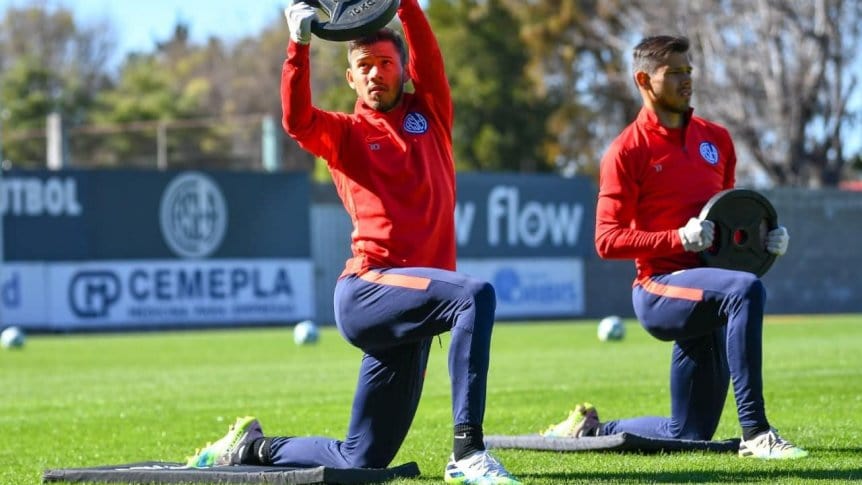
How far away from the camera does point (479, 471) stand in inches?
249

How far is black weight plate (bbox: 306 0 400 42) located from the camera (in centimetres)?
637

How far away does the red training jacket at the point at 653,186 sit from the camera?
296 inches

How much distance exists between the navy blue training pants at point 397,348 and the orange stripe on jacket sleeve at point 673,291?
→ 4.39 feet

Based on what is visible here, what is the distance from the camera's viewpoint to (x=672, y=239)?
24.2 ft

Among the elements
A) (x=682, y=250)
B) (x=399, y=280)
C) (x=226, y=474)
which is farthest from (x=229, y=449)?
(x=682, y=250)

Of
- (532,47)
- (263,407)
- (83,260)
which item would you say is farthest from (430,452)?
(532,47)

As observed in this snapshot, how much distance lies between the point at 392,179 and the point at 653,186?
5.46 feet

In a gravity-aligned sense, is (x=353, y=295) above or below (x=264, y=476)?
above

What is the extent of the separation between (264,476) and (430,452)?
2.03m

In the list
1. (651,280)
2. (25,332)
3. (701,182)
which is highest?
(701,182)

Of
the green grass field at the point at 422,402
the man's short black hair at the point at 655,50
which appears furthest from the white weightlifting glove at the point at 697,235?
the green grass field at the point at 422,402

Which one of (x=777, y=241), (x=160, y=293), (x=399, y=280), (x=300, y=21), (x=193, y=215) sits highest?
(x=300, y=21)

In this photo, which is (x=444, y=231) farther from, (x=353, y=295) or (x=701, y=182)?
(x=701, y=182)

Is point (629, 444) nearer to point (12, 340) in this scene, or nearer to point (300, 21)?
point (300, 21)
